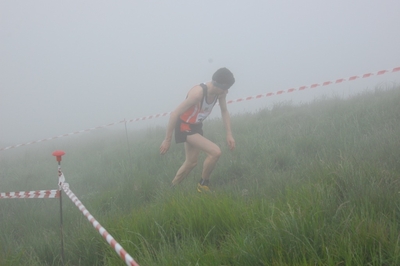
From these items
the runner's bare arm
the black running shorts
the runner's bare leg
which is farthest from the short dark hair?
the runner's bare leg

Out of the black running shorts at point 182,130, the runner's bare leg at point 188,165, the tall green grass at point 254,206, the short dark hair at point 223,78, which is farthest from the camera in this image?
the runner's bare leg at point 188,165

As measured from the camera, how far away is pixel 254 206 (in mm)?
3457

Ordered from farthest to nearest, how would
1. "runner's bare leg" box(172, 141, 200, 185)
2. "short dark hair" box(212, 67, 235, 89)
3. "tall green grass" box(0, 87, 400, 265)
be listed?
1. "runner's bare leg" box(172, 141, 200, 185)
2. "short dark hair" box(212, 67, 235, 89)
3. "tall green grass" box(0, 87, 400, 265)

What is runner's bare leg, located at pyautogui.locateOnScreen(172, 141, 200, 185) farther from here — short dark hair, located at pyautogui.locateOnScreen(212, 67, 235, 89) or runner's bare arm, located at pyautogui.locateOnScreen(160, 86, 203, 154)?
short dark hair, located at pyautogui.locateOnScreen(212, 67, 235, 89)

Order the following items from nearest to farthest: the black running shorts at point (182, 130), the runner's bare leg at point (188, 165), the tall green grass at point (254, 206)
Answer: the tall green grass at point (254, 206) < the black running shorts at point (182, 130) < the runner's bare leg at point (188, 165)

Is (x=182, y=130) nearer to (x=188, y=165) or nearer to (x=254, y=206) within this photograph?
(x=188, y=165)

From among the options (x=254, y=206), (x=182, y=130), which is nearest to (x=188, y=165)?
(x=182, y=130)

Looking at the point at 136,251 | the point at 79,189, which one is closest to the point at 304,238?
the point at 136,251

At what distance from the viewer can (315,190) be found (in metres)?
3.36

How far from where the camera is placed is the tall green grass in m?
2.59

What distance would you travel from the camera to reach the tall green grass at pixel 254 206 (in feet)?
8.51

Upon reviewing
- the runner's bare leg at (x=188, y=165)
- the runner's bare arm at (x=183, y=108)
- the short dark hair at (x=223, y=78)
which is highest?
the short dark hair at (x=223, y=78)

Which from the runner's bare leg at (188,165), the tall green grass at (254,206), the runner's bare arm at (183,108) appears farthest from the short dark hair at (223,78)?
the tall green grass at (254,206)

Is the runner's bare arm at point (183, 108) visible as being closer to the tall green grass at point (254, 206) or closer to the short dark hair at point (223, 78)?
the short dark hair at point (223, 78)
